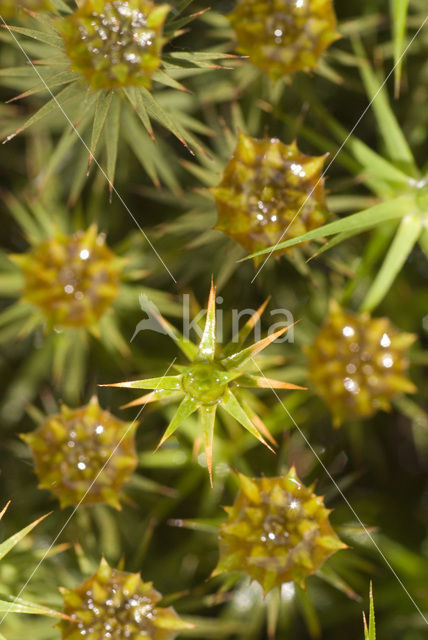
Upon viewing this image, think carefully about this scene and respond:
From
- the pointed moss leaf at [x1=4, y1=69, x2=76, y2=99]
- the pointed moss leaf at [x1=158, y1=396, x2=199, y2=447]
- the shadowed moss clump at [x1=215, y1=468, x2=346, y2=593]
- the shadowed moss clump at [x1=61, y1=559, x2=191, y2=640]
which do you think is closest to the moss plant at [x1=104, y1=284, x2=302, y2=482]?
the pointed moss leaf at [x1=158, y1=396, x2=199, y2=447]

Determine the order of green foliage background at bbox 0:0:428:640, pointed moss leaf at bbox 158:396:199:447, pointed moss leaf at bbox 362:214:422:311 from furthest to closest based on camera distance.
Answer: green foliage background at bbox 0:0:428:640, pointed moss leaf at bbox 362:214:422:311, pointed moss leaf at bbox 158:396:199:447

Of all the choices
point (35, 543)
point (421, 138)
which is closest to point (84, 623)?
point (35, 543)

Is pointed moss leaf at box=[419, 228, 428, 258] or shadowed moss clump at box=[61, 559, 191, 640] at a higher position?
pointed moss leaf at box=[419, 228, 428, 258]

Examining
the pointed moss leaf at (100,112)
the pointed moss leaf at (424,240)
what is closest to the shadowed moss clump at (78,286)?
the pointed moss leaf at (100,112)

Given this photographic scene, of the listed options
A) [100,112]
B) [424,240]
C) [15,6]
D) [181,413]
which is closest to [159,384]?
[181,413]

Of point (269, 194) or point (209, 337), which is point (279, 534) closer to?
point (209, 337)

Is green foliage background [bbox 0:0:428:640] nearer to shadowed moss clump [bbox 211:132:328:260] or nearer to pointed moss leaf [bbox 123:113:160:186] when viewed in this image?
pointed moss leaf [bbox 123:113:160:186]
